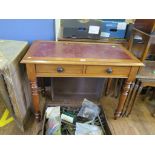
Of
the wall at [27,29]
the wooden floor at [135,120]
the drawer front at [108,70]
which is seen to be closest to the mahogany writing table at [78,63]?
the drawer front at [108,70]

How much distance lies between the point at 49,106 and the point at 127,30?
1097 mm

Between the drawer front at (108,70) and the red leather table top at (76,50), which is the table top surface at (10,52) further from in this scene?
the drawer front at (108,70)

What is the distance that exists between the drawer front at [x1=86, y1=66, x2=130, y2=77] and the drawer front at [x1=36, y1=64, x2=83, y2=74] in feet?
0.27

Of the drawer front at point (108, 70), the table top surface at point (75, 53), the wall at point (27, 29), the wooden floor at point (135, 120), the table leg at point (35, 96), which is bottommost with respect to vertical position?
the wooden floor at point (135, 120)

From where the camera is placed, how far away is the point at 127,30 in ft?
4.65

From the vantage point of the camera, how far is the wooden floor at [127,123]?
1.30m

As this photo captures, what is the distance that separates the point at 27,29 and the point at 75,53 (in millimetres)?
545

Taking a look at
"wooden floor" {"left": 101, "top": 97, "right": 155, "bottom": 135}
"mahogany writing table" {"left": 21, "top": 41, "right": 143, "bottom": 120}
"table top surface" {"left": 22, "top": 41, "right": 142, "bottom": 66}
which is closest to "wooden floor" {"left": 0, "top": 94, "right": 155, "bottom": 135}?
"wooden floor" {"left": 101, "top": 97, "right": 155, "bottom": 135}

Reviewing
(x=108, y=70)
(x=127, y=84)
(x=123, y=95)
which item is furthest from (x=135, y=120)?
(x=108, y=70)

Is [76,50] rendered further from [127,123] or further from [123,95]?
[127,123]

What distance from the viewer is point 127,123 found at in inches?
57.0
